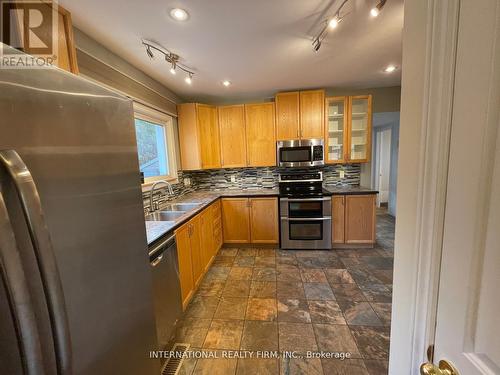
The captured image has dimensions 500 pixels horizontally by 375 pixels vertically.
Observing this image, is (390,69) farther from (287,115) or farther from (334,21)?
(334,21)

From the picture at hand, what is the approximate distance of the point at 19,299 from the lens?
465 mm

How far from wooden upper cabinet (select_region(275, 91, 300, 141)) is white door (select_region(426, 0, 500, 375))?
2.94 meters

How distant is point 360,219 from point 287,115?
6.30 feet

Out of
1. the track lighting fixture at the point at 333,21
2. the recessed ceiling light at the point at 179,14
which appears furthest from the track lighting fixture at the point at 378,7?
the recessed ceiling light at the point at 179,14

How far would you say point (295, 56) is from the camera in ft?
7.28

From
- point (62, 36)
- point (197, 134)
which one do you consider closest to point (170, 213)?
point (197, 134)

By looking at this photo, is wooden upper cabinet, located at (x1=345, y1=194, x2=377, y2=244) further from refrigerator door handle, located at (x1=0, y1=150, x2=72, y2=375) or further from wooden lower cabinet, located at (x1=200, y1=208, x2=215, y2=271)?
refrigerator door handle, located at (x1=0, y1=150, x2=72, y2=375)

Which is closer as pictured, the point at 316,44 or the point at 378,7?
the point at 378,7

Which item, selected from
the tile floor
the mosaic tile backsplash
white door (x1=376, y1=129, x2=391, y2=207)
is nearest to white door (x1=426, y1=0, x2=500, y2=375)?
the tile floor

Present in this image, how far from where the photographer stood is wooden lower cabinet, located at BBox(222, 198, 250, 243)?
330cm

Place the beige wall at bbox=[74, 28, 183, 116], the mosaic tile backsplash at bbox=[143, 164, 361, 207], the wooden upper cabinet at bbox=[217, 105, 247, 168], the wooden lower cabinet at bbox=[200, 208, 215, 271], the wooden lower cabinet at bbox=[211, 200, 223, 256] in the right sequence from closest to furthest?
the beige wall at bbox=[74, 28, 183, 116]
the wooden lower cabinet at bbox=[200, 208, 215, 271]
the wooden lower cabinet at bbox=[211, 200, 223, 256]
the wooden upper cabinet at bbox=[217, 105, 247, 168]
the mosaic tile backsplash at bbox=[143, 164, 361, 207]

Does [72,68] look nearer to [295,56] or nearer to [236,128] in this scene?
[295,56]

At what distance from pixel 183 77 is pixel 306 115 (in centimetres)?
184

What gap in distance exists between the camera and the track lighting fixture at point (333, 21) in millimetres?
1440
